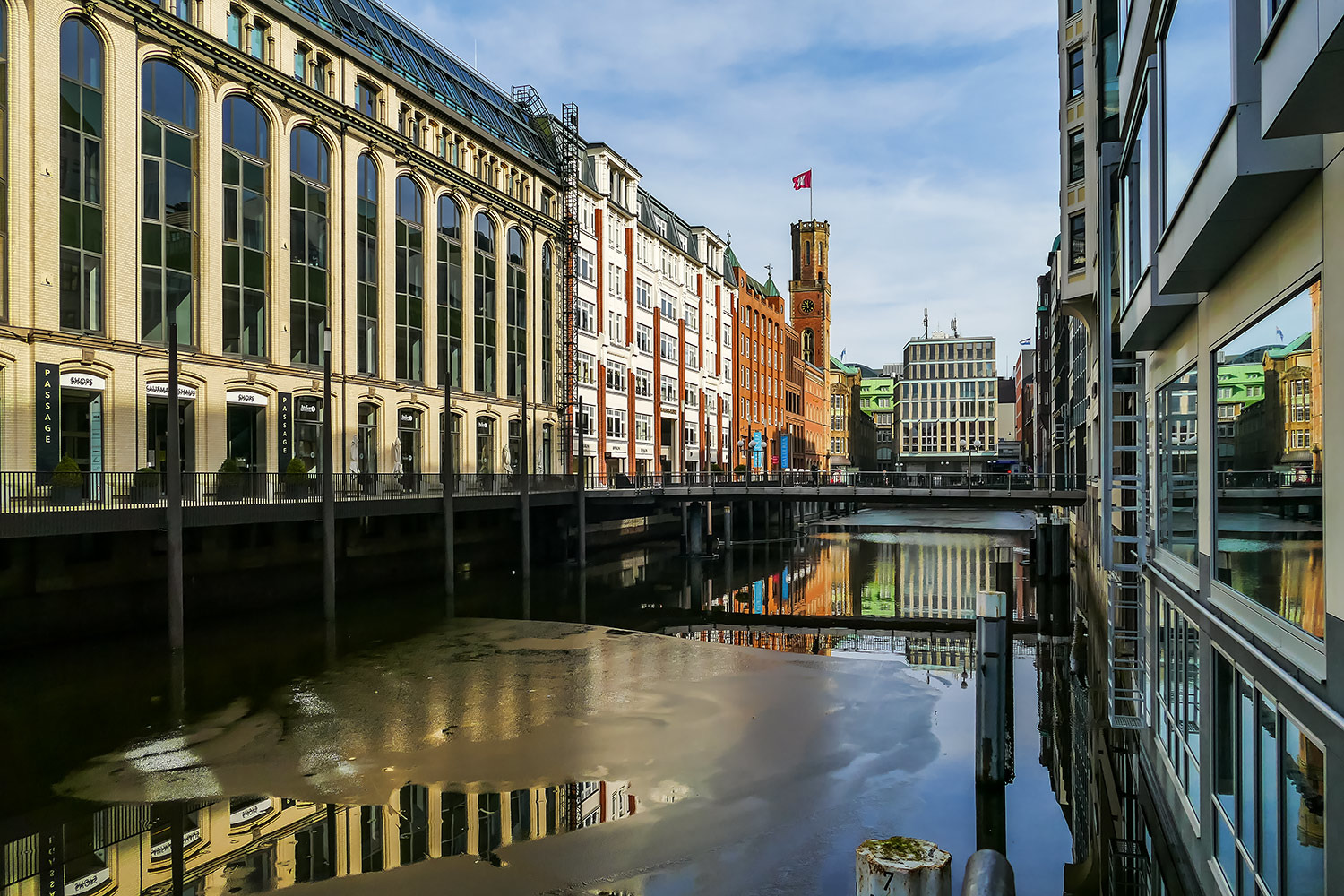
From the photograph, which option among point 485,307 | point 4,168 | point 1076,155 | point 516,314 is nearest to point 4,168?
point 4,168

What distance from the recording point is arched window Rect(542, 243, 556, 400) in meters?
51.9

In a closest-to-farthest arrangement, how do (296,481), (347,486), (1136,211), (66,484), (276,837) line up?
(276,837), (1136,211), (66,484), (296,481), (347,486)

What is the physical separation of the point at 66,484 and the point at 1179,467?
2237cm

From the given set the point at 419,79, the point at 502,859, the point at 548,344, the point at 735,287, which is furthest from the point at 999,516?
the point at 502,859

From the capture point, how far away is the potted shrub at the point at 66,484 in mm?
21125

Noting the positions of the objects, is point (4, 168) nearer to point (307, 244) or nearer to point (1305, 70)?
point (307, 244)

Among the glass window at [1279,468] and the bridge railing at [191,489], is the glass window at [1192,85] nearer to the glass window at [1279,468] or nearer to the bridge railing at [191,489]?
the glass window at [1279,468]

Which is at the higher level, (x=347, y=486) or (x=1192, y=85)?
(x=1192, y=85)

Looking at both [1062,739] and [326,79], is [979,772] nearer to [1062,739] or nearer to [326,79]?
[1062,739]

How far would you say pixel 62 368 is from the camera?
84.5ft

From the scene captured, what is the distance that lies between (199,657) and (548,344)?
107ft

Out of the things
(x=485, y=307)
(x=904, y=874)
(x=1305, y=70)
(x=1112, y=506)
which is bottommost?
(x=904, y=874)

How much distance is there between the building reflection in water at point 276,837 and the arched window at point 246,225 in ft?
75.2

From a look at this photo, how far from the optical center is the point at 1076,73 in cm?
3244
